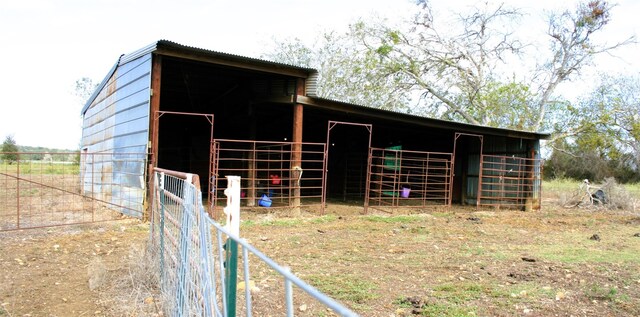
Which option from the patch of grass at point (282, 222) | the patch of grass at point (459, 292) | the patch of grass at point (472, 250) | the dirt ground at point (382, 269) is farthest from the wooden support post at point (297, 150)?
the patch of grass at point (459, 292)

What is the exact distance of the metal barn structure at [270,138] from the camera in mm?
9648

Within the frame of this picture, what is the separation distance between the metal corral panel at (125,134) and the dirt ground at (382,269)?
1212 mm

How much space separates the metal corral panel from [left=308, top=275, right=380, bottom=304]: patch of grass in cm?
578

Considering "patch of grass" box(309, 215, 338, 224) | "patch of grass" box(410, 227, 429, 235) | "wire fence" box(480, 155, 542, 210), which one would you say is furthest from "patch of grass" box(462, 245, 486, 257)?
"wire fence" box(480, 155, 542, 210)

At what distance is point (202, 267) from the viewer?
2326mm

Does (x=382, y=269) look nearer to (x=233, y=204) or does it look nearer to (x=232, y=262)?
(x=233, y=204)

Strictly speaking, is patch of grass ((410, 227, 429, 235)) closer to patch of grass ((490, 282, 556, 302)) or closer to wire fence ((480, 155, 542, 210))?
patch of grass ((490, 282, 556, 302))

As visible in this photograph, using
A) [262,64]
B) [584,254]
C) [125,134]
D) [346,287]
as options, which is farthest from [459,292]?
[125,134]

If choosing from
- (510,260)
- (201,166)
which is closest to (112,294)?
(510,260)

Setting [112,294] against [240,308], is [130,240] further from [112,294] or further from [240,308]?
[240,308]

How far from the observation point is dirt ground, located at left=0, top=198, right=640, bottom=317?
4.14 meters

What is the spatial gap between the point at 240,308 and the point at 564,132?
26292 millimetres

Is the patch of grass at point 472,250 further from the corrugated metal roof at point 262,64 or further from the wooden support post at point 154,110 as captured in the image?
the wooden support post at point 154,110

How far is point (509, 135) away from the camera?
14016 mm
